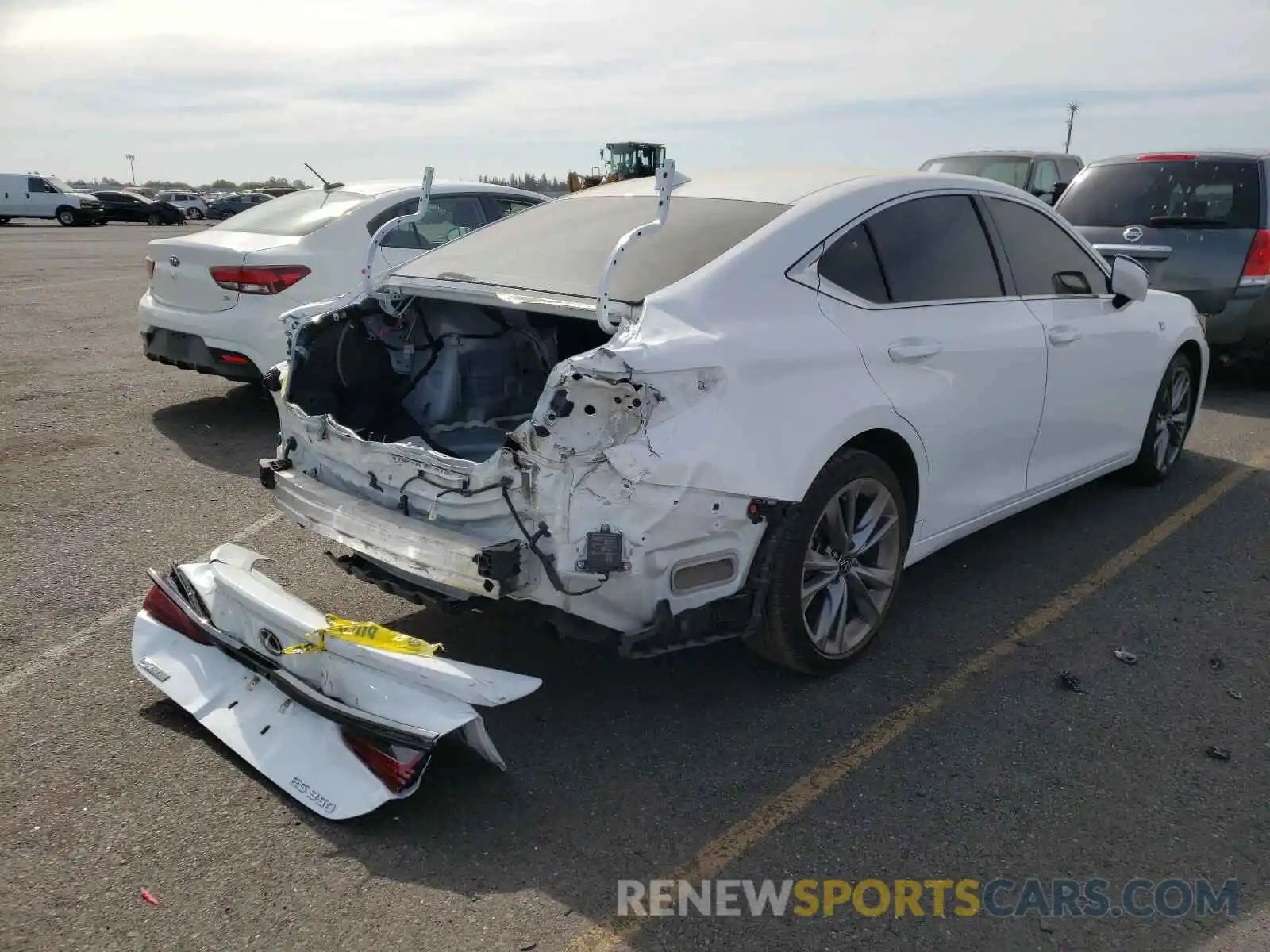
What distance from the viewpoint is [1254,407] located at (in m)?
Result: 8.48

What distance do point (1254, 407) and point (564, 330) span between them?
6.66m

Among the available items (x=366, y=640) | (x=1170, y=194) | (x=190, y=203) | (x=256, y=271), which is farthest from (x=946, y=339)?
(x=190, y=203)

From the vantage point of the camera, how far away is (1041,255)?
480 cm

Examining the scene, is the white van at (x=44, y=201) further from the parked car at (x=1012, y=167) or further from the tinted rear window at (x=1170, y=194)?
the tinted rear window at (x=1170, y=194)

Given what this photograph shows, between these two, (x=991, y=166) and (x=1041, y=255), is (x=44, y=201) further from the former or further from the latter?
(x=1041, y=255)

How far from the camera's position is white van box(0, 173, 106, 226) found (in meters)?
38.7

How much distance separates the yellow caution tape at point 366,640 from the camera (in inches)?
124

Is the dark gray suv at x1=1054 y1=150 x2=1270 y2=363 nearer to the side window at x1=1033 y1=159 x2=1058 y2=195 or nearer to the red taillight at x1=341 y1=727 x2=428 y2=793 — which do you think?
the side window at x1=1033 y1=159 x2=1058 y2=195

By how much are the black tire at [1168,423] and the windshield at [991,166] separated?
264 inches

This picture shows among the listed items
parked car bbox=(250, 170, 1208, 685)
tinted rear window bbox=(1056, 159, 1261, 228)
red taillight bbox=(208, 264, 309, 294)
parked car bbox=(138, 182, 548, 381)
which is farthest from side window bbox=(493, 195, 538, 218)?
tinted rear window bbox=(1056, 159, 1261, 228)

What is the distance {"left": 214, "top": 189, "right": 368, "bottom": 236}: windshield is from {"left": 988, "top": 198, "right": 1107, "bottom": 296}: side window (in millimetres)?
4711

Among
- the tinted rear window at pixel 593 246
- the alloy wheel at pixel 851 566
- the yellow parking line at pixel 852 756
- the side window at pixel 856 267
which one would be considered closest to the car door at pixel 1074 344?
the yellow parking line at pixel 852 756

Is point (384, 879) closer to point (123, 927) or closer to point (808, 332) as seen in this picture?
point (123, 927)

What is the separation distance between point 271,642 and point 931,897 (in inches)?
82.0
